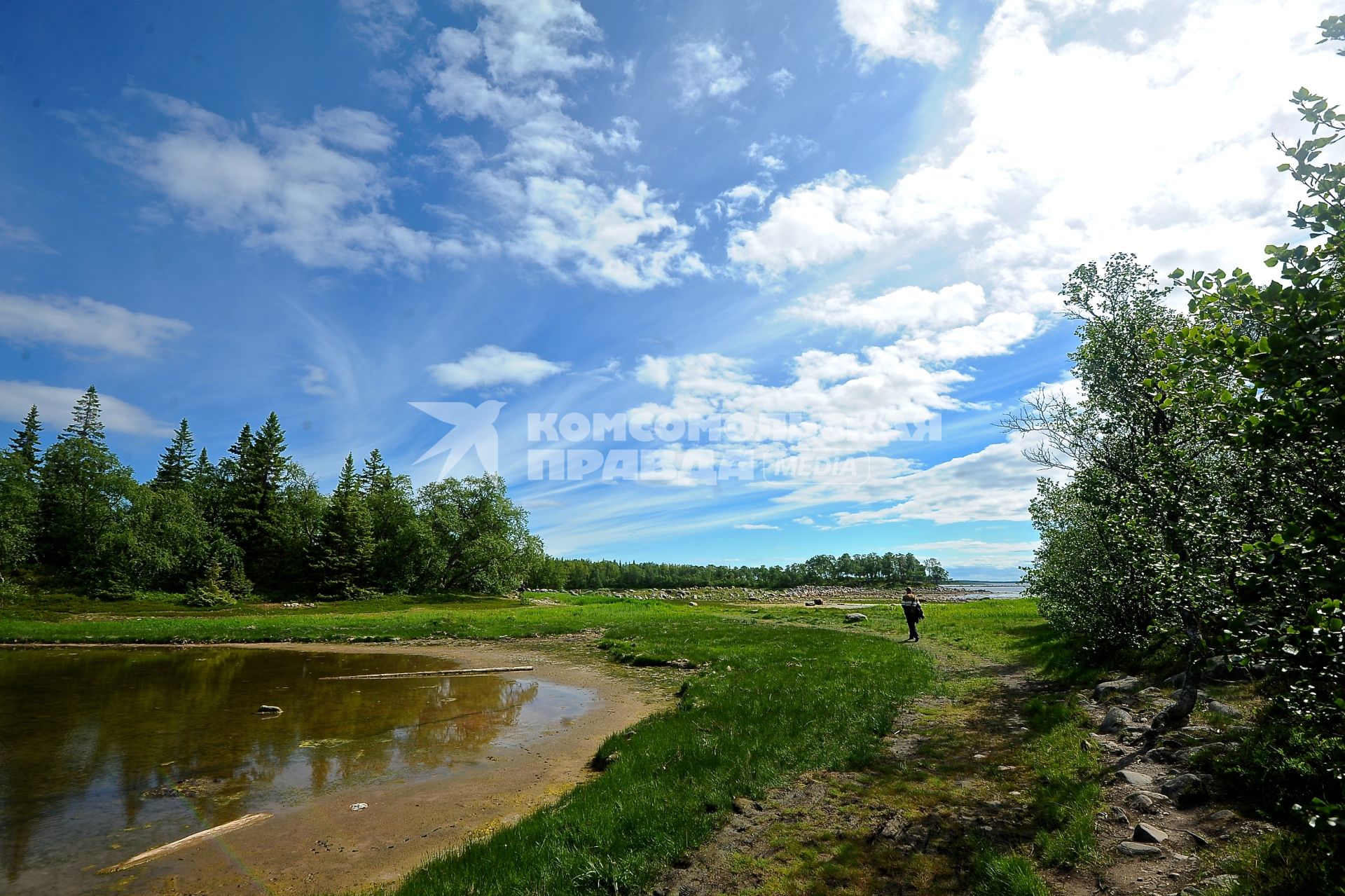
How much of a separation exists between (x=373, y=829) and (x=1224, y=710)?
584 inches

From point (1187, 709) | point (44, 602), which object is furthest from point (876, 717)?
point (44, 602)

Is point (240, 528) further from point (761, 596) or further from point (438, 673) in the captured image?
point (761, 596)

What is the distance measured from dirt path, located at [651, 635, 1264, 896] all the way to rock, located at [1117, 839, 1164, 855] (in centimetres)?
5

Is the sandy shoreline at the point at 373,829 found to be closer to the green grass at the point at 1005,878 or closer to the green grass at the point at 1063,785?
the green grass at the point at 1005,878

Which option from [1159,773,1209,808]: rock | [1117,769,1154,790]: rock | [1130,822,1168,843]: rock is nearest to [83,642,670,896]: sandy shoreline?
[1130,822,1168,843]: rock

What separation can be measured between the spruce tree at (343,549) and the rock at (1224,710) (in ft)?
287

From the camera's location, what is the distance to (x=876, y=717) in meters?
13.4

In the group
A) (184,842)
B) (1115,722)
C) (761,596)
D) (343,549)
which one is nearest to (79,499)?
(343,549)

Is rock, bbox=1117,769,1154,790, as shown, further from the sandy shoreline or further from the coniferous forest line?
the coniferous forest line

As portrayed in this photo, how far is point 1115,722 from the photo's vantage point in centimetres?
1123

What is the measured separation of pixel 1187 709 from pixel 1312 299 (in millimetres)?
9259

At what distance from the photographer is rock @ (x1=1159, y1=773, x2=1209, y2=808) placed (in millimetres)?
7414

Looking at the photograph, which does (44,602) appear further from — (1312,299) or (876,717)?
(1312,299)

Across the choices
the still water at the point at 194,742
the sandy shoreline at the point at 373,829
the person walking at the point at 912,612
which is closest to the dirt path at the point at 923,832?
the sandy shoreline at the point at 373,829
